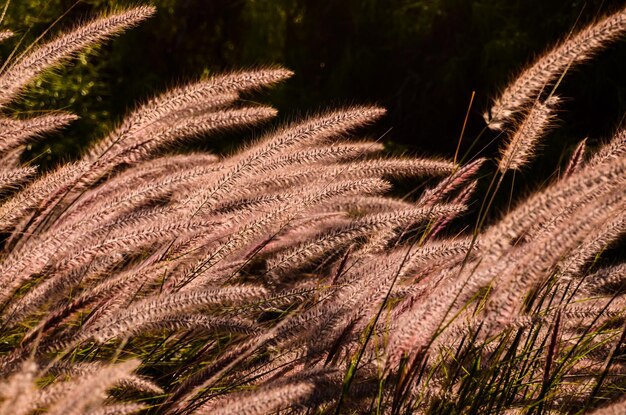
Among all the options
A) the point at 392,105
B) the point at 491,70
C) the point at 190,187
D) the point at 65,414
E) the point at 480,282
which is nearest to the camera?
the point at 65,414

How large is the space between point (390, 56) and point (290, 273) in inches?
166

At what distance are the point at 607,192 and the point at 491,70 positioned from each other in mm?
4395

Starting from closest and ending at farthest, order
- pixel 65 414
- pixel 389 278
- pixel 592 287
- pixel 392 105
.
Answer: pixel 65 414
pixel 389 278
pixel 592 287
pixel 392 105

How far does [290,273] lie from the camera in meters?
2.31

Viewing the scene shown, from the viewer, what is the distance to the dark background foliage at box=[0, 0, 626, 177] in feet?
18.8

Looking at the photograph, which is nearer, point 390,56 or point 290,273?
point 290,273

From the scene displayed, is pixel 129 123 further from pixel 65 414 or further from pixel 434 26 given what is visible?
pixel 434 26

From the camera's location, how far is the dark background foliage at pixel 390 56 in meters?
5.74

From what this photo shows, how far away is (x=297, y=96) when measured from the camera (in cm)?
610

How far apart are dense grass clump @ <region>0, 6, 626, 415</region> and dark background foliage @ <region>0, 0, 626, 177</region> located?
3.37 m

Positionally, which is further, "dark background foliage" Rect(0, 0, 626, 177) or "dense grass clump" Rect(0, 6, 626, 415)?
"dark background foliage" Rect(0, 0, 626, 177)

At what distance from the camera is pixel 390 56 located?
6.24 meters

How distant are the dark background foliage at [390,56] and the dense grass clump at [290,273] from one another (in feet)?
11.0

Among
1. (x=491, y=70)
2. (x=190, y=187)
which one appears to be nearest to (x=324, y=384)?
(x=190, y=187)
